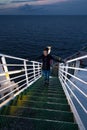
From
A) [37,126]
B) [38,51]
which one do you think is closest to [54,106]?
[37,126]

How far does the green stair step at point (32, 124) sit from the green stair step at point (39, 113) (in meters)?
0.65

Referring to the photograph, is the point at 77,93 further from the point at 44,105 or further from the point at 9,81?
the point at 44,105

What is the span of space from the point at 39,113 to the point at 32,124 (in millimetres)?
843

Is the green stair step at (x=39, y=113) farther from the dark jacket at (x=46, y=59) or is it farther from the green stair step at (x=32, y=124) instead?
the dark jacket at (x=46, y=59)

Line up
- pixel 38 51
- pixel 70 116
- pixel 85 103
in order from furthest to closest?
pixel 38 51 → pixel 85 103 → pixel 70 116

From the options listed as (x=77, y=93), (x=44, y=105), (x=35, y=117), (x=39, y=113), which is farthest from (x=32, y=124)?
(x=77, y=93)

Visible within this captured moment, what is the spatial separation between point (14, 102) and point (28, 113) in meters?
1.13


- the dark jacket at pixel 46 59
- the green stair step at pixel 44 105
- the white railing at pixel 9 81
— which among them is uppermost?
the dark jacket at pixel 46 59

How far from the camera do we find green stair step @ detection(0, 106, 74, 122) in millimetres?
4980

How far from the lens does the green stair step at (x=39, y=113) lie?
4.98 metres

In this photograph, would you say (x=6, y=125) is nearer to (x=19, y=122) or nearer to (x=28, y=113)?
(x=19, y=122)

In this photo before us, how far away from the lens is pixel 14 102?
614 cm

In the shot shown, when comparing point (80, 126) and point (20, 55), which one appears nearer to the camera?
point (80, 126)

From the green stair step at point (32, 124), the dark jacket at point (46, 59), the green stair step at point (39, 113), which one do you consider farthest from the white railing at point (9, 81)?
the green stair step at point (32, 124)
